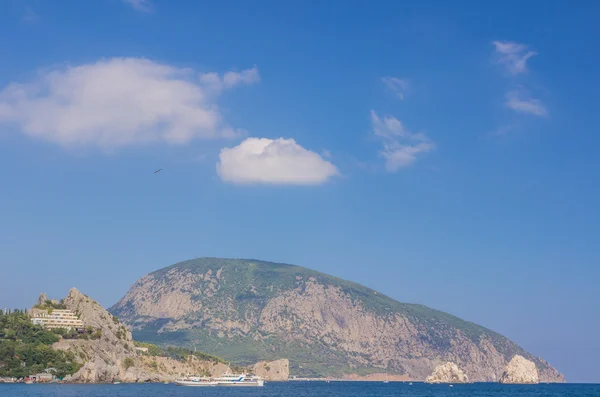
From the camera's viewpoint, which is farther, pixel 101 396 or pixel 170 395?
pixel 170 395

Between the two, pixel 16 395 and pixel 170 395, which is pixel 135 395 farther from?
pixel 16 395

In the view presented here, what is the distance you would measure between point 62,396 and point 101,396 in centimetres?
933

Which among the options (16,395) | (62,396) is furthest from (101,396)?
(16,395)

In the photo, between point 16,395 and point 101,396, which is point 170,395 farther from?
point 16,395

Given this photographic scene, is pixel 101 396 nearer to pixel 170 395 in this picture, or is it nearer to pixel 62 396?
pixel 62 396

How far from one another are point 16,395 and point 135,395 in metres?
32.8

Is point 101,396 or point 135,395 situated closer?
point 101,396

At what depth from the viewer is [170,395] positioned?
196 m

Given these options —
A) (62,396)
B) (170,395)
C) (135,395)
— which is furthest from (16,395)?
(170,395)

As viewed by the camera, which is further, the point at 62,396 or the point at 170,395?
the point at 170,395

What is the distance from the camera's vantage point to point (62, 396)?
16562cm

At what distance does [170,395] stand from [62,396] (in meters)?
37.5

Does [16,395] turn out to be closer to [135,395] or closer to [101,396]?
[101,396]

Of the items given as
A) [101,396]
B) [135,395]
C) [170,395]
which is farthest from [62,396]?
[170,395]
